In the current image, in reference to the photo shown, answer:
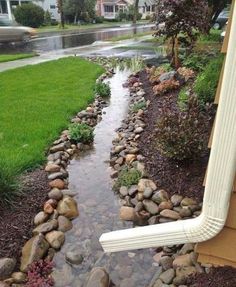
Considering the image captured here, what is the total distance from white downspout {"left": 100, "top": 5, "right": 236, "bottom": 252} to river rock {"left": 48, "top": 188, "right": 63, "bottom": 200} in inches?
46.4

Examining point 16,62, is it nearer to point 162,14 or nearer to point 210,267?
point 162,14

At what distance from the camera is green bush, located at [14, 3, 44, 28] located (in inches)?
1166

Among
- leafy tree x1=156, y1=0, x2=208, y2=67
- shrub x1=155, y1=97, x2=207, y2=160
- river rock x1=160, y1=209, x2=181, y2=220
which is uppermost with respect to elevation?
leafy tree x1=156, y1=0, x2=208, y2=67

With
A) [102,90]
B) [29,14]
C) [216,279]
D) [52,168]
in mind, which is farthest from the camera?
[29,14]

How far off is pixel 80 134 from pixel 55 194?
1576 millimetres

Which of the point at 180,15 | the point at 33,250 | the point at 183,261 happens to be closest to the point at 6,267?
the point at 33,250

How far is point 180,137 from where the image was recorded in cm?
374

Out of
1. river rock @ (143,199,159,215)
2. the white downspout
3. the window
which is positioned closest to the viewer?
the white downspout

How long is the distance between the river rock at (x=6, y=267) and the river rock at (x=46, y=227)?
414 millimetres

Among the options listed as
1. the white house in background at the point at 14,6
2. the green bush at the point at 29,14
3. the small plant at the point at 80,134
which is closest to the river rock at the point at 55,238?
the small plant at the point at 80,134

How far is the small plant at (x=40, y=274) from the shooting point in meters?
2.70

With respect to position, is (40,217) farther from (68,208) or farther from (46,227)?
(68,208)

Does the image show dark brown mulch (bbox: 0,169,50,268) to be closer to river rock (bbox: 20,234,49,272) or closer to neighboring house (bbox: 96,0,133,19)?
river rock (bbox: 20,234,49,272)

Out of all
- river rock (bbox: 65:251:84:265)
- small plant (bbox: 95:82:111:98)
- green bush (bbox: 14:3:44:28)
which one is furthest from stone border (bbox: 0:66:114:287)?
green bush (bbox: 14:3:44:28)
